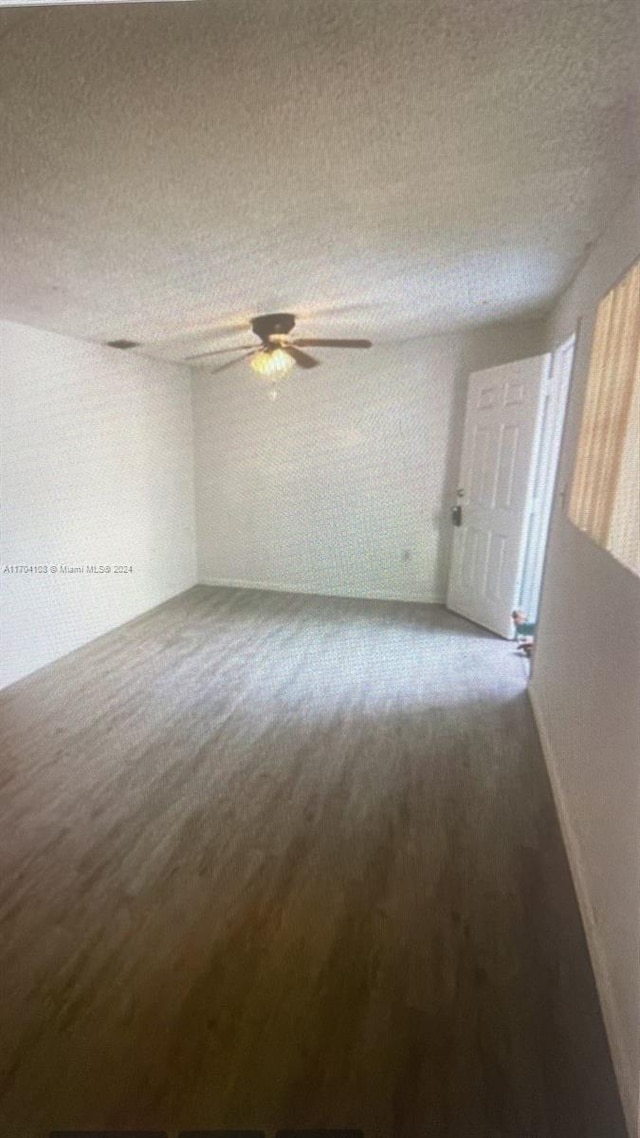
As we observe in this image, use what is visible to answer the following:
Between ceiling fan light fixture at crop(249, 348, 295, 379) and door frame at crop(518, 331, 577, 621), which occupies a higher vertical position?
ceiling fan light fixture at crop(249, 348, 295, 379)

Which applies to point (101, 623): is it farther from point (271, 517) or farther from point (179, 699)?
point (271, 517)

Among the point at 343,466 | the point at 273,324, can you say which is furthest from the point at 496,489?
the point at 273,324

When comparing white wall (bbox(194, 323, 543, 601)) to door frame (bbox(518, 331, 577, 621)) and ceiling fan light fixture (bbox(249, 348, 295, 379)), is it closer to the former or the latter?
door frame (bbox(518, 331, 577, 621))

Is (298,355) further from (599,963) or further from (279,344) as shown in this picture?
(599,963)

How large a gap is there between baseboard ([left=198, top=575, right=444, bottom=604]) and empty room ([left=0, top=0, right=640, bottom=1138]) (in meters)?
0.91

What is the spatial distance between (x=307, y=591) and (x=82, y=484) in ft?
7.41

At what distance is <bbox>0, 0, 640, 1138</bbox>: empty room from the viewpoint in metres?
1.12

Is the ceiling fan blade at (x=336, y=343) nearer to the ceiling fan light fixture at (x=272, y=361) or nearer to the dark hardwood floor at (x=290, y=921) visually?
the ceiling fan light fixture at (x=272, y=361)

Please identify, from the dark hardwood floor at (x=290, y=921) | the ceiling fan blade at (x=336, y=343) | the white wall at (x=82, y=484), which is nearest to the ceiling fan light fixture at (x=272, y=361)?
the ceiling fan blade at (x=336, y=343)

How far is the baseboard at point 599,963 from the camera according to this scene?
1170 millimetres

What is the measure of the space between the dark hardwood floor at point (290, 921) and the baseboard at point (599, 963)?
0.03 m

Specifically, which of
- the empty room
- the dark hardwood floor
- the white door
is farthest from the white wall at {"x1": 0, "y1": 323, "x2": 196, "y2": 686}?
the white door

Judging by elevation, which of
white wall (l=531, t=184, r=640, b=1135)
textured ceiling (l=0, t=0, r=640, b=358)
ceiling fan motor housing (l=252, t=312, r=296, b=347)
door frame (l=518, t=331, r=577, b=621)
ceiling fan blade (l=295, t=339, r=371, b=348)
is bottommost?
white wall (l=531, t=184, r=640, b=1135)

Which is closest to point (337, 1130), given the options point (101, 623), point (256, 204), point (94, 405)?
point (256, 204)
